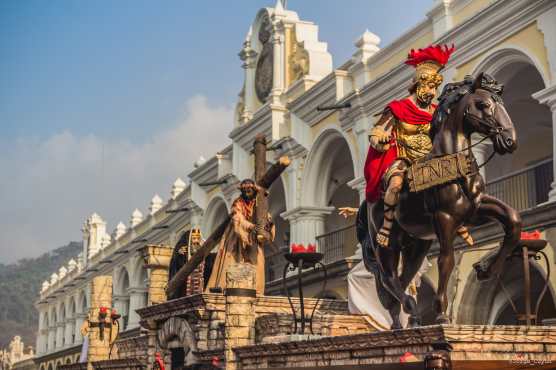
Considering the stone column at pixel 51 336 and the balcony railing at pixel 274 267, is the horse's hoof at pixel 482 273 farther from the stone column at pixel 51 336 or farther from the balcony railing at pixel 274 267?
the stone column at pixel 51 336

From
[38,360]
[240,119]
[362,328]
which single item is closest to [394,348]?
[362,328]

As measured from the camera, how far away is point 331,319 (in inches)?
438

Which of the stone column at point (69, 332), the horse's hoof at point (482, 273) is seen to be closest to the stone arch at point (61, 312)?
the stone column at point (69, 332)

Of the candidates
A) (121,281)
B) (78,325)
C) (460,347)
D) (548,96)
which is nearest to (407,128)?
(460,347)

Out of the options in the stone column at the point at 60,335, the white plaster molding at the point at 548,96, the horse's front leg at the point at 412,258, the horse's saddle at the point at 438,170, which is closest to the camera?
the horse's saddle at the point at 438,170

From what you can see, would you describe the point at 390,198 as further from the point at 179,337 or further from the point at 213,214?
the point at 213,214

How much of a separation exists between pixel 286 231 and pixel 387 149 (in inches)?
859

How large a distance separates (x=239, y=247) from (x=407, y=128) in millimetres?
5009

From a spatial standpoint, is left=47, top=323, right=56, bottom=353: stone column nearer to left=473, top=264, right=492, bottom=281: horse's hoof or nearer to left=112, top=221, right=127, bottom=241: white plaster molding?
left=112, top=221, right=127, bottom=241: white plaster molding

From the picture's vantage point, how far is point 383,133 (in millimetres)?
8555

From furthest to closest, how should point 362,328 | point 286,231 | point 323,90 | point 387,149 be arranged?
point 286,231 → point 323,90 → point 362,328 → point 387,149

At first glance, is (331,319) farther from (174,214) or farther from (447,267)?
(174,214)

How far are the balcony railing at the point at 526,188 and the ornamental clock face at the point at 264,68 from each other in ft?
30.6

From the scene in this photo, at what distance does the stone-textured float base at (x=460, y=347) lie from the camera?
22.4 feet
